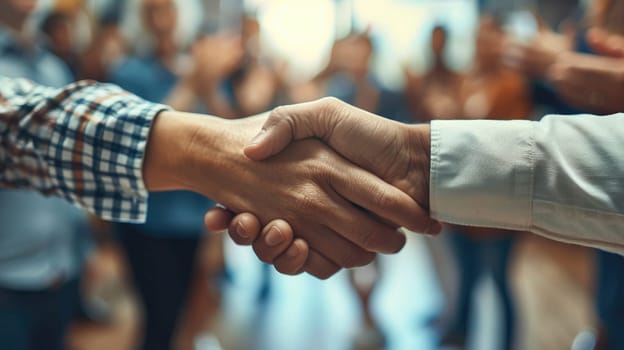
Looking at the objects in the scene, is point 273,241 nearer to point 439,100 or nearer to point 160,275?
point 160,275

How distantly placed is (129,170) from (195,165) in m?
0.11

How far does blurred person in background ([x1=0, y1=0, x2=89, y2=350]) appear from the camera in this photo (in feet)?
4.64

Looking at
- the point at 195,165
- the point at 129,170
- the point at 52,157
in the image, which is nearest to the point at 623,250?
the point at 195,165

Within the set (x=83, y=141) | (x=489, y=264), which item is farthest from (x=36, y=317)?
(x=489, y=264)

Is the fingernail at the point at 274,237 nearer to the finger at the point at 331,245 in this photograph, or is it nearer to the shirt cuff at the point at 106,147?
the finger at the point at 331,245

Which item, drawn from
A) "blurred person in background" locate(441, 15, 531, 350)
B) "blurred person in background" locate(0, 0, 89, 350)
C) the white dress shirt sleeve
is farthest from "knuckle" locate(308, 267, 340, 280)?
"blurred person in background" locate(441, 15, 531, 350)

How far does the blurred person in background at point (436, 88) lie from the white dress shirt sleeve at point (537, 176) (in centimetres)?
139

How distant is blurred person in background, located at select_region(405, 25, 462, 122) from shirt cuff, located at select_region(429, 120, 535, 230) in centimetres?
139

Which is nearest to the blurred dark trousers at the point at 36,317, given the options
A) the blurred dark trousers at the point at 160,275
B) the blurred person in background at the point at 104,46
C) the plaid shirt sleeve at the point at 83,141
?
the blurred dark trousers at the point at 160,275

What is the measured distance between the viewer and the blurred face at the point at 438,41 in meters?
2.66

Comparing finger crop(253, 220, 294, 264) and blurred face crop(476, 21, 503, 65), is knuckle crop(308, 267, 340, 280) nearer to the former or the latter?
finger crop(253, 220, 294, 264)

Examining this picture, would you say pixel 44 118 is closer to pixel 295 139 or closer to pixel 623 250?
pixel 295 139

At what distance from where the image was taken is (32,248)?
1.46 metres

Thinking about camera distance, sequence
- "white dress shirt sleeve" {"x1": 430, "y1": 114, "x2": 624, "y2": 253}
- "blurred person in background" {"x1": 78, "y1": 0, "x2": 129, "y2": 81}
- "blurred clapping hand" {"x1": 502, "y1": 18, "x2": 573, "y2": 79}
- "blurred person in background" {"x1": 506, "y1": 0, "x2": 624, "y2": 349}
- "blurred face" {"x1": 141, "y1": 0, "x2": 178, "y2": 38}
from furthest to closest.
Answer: "blurred person in background" {"x1": 78, "y1": 0, "x2": 129, "y2": 81} < "blurred face" {"x1": 141, "y1": 0, "x2": 178, "y2": 38} < "blurred clapping hand" {"x1": 502, "y1": 18, "x2": 573, "y2": 79} < "blurred person in background" {"x1": 506, "y1": 0, "x2": 624, "y2": 349} < "white dress shirt sleeve" {"x1": 430, "y1": 114, "x2": 624, "y2": 253}
